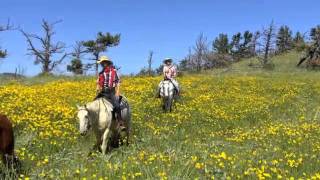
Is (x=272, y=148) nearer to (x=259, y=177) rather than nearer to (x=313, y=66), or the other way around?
(x=259, y=177)

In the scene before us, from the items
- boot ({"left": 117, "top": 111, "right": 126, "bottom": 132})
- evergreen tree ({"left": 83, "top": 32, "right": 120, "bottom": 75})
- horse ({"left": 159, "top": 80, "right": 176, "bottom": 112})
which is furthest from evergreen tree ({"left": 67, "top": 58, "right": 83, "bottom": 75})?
boot ({"left": 117, "top": 111, "right": 126, "bottom": 132})

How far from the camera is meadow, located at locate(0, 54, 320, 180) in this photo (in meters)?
9.90

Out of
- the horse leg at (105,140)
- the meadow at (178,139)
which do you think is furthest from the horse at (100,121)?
the meadow at (178,139)

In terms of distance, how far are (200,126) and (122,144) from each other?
15.7 feet

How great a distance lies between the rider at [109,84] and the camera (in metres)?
13.5

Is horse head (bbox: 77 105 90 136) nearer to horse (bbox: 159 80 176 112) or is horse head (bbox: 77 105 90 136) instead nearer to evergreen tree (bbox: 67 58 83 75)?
horse (bbox: 159 80 176 112)

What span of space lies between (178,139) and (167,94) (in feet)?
19.1

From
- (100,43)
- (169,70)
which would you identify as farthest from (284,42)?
(169,70)

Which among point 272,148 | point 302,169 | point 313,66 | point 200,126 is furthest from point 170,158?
point 313,66

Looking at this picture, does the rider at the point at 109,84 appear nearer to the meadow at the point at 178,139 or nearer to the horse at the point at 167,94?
the meadow at the point at 178,139

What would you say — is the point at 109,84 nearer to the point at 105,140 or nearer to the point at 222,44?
the point at 105,140

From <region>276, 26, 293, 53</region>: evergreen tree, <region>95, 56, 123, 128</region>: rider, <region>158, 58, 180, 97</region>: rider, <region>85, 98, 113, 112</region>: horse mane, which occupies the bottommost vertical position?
<region>85, 98, 113, 112</region>: horse mane

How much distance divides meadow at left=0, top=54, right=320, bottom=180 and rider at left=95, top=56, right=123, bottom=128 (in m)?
1.19

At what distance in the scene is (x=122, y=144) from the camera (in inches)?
562
